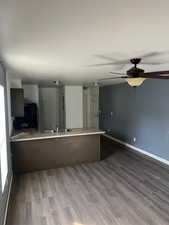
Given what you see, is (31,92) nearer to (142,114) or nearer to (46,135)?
(46,135)

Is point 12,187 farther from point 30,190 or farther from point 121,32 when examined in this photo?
point 121,32

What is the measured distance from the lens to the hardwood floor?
248 centimetres

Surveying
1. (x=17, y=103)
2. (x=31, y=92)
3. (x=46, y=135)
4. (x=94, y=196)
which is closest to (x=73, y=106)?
(x=31, y=92)

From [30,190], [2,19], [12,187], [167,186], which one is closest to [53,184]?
[30,190]

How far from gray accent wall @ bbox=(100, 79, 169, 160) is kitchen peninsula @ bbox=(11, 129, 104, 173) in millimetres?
1480

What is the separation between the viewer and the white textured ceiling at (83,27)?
109cm

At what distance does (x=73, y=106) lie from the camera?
757 cm

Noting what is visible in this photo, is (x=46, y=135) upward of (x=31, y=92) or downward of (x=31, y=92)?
downward

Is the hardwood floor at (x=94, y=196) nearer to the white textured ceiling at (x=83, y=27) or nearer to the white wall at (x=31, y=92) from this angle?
the white textured ceiling at (x=83, y=27)

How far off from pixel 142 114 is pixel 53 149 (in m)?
2.78

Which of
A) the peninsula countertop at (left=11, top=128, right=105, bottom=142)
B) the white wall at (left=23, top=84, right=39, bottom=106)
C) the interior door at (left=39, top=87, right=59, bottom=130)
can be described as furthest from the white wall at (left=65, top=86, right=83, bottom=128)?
the peninsula countertop at (left=11, top=128, right=105, bottom=142)

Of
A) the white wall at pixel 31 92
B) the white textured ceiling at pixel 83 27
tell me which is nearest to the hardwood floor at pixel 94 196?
the white textured ceiling at pixel 83 27

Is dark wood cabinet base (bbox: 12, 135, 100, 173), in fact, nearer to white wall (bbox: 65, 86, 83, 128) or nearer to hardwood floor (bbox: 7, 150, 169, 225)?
hardwood floor (bbox: 7, 150, 169, 225)

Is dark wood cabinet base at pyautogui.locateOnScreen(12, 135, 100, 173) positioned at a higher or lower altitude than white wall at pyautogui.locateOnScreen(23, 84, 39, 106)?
lower
